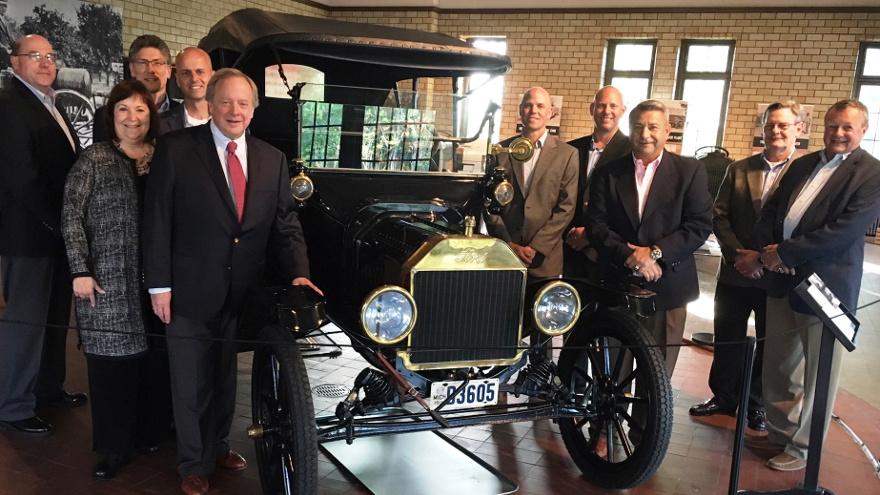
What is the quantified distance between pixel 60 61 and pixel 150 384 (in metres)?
7.22

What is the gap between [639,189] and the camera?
3178mm

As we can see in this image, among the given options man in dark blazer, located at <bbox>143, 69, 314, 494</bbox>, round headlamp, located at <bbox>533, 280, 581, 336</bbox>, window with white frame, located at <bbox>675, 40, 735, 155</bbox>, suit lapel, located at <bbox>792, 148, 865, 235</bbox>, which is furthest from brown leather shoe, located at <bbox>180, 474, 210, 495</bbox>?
window with white frame, located at <bbox>675, 40, 735, 155</bbox>

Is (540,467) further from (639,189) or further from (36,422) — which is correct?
(36,422)

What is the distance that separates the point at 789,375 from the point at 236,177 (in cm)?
268

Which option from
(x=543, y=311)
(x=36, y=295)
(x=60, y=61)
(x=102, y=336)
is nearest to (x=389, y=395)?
(x=543, y=311)

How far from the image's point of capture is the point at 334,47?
3.74 metres

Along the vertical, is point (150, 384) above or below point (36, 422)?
above

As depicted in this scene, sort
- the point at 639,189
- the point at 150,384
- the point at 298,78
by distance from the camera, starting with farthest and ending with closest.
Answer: the point at 298,78
the point at 639,189
the point at 150,384

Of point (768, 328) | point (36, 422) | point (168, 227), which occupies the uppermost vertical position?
point (168, 227)

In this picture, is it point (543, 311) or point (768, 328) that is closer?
point (543, 311)

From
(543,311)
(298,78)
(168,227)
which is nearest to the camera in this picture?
(168,227)

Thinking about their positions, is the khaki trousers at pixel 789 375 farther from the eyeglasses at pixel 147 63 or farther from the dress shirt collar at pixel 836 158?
the eyeglasses at pixel 147 63

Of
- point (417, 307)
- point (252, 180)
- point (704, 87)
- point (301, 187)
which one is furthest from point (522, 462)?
point (704, 87)

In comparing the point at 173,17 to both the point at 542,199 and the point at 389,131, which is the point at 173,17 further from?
the point at 542,199
